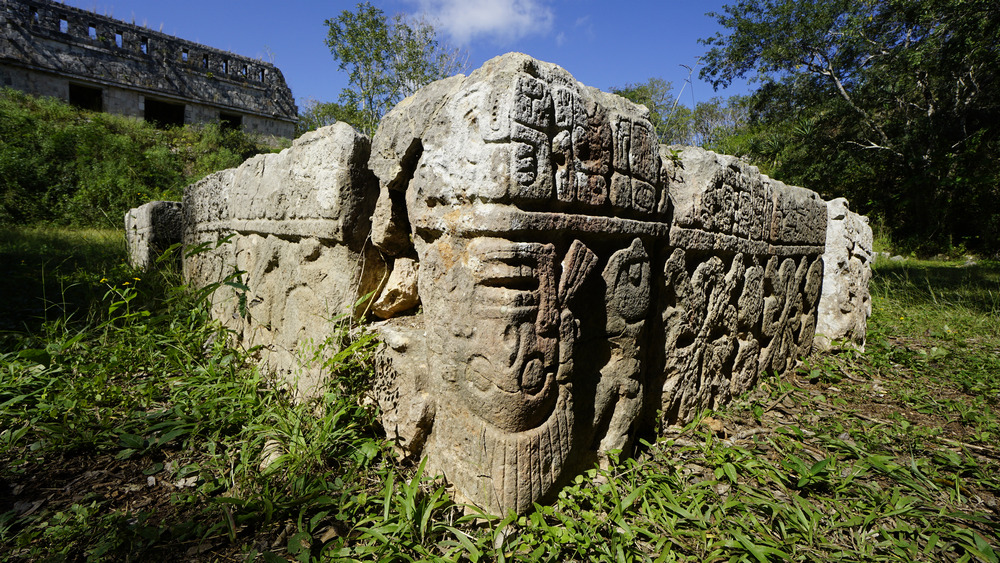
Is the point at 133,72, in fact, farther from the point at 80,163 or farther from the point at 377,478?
the point at 377,478

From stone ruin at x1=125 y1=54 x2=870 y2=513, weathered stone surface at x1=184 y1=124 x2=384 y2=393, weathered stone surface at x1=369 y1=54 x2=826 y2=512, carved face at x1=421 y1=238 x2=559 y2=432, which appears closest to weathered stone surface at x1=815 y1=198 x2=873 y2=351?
stone ruin at x1=125 y1=54 x2=870 y2=513

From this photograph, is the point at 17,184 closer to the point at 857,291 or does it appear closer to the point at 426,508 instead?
the point at 426,508

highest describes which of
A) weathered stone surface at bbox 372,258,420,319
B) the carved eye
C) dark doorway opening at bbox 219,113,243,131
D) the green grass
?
dark doorway opening at bbox 219,113,243,131

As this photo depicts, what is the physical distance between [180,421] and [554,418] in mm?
1639

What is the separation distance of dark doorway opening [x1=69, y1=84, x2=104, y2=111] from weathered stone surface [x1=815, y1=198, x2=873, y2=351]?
16201 millimetres

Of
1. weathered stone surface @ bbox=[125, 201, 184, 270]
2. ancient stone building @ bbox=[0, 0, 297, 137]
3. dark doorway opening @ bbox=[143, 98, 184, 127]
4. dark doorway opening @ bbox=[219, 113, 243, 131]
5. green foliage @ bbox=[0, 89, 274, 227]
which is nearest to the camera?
weathered stone surface @ bbox=[125, 201, 184, 270]

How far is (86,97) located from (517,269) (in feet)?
55.5

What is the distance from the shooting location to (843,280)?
145 inches

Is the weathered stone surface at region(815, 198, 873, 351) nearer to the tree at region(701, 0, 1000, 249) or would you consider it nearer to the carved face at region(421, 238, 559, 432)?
the carved face at region(421, 238, 559, 432)

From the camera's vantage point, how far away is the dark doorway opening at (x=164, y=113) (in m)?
14.0

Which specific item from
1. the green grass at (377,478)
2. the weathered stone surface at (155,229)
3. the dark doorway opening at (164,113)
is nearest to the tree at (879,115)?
the green grass at (377,478)

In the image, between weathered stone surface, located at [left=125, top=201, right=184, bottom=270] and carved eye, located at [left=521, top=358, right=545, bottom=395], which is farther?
weathered stone surface, located at [left=125, top=201, right=184, bottom=270]

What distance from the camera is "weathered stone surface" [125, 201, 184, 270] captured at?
447 centimetres

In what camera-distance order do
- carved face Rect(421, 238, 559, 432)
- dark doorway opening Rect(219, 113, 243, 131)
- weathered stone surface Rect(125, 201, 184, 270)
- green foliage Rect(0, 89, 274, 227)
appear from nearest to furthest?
carved face Rect(421, 238, 559, 432) → weathered stone surface Rect(125, 201, 184, 270) → green foliage Rect(0, 89, 274, 227) → dark doorway opening Rect(219, 113, 243, 131)
